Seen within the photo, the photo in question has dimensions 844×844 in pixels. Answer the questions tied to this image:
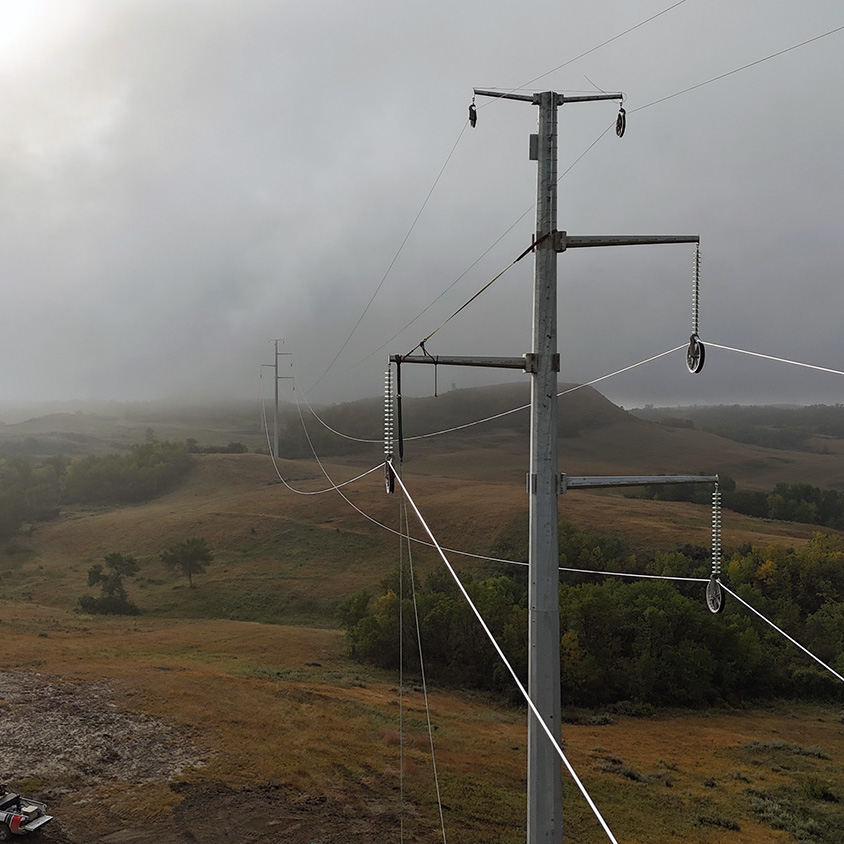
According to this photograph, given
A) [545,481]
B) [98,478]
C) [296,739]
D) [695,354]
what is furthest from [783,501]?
[98,478]

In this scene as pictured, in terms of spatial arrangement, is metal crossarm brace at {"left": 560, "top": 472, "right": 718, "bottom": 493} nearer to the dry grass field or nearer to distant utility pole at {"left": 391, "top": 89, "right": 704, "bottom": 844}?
distant utility pole at {"left": 391, "top": 89, "right": 704, "bottom": 844}

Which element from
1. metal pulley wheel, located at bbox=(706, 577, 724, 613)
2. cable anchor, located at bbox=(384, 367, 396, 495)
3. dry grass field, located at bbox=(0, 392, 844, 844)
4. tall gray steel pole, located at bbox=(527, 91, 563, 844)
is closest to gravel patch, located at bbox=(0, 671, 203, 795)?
dry grass field, located at bbox=(0, 392, 844, 844)

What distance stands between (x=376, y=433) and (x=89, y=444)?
61061mm

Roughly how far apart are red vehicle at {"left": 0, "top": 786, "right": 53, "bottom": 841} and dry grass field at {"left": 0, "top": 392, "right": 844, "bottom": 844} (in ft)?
1.64

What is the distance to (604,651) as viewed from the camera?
36.3 metres

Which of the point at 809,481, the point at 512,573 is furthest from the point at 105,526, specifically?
the point at 809,481

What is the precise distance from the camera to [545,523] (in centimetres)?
805

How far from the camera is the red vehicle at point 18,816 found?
670 inches

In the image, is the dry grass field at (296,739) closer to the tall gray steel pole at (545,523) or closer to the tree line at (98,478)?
the tall gray steel pole at (545,523)

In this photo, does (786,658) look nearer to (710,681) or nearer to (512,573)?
(710,681)

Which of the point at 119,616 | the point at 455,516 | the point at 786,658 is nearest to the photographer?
the point at 786,658

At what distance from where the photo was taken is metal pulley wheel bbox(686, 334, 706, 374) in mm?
8656

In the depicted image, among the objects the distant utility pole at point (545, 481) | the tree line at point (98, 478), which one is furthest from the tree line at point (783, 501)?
the distant utility pole at point (545, 481)

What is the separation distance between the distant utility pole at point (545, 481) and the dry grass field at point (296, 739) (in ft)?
42.8
